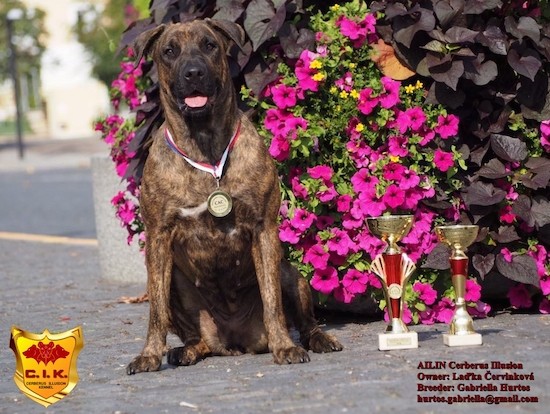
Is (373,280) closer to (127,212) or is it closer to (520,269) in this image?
(520,269)

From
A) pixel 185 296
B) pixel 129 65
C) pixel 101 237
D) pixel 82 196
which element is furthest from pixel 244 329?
pixel 82 196

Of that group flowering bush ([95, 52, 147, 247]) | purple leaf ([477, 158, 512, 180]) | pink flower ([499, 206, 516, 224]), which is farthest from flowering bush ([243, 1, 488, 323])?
flowering bush ([95, 52, 147, 247])

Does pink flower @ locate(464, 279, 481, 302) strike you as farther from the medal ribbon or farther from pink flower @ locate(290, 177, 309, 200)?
the medal ribbon

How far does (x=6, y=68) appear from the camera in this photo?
51.3 meters

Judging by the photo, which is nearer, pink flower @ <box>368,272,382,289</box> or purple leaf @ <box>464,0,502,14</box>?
purple leaf @ <box>464,0,502,14</box>

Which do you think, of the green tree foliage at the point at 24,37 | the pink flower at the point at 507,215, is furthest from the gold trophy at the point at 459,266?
the green tree foliage at the point at 24,37

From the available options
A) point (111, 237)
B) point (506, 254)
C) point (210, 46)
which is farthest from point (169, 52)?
point (111, 237)

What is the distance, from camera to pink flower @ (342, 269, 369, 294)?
6043 millimetres

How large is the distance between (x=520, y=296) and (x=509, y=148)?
856 mm

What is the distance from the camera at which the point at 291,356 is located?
→ 521cm

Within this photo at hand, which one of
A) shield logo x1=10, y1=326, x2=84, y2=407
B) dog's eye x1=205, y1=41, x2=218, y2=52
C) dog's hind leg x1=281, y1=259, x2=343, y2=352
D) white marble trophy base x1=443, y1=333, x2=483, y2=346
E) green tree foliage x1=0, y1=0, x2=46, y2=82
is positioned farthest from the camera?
green tree foliage x1=0, y1=0, x2=46, y2=82

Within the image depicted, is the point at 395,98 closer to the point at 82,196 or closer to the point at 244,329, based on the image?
the point at 244,329

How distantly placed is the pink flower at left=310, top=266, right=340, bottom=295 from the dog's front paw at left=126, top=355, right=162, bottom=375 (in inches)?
45.6

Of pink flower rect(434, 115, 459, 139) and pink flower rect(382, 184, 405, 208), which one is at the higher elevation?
pink flower rect(434, 115, 459, 139)
